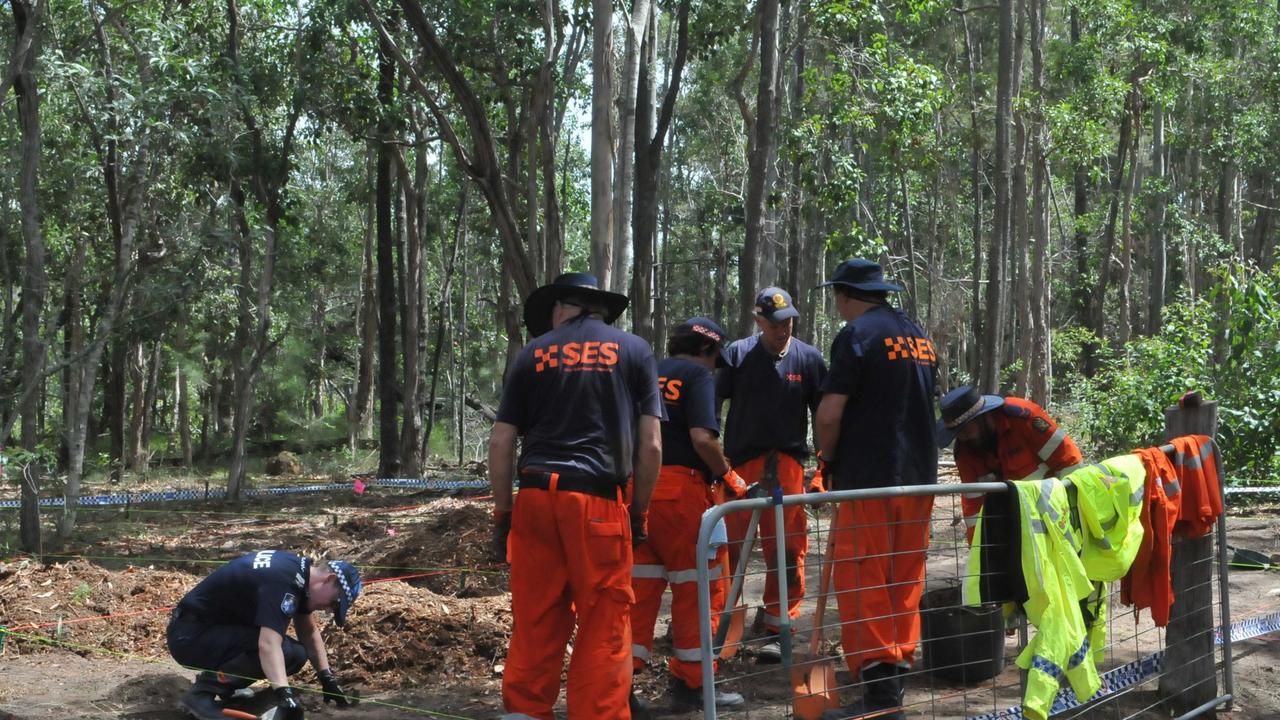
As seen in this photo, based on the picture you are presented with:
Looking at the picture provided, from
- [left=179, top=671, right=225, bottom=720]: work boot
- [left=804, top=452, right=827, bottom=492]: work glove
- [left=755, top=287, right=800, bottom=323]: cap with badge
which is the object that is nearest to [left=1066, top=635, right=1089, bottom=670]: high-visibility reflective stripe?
[left=804, top=452, right=827, bottom=492]: work glove

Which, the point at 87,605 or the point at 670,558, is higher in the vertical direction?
the point at 670,558

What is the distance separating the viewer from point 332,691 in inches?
227

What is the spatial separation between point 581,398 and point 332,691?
7.62 ft

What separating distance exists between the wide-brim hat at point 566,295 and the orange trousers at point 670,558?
0.97 m

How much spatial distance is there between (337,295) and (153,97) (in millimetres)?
29081

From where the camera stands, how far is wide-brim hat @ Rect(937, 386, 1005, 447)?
5.44 meters

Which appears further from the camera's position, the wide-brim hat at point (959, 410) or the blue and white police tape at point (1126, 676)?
the wide-brim hat at point (959, 410)

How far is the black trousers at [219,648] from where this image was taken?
5.56m

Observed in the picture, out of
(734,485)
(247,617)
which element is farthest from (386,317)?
(734,485)

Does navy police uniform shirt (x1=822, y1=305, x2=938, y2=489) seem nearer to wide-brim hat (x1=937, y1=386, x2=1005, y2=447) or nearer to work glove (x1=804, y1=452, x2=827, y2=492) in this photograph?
work glove (x1=804, y1=452, x2=827, y2=492)

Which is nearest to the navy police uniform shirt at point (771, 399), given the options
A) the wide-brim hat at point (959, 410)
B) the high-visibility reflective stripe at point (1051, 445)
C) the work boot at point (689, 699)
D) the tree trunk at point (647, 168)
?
the wide-brim hat at point (959, 410)

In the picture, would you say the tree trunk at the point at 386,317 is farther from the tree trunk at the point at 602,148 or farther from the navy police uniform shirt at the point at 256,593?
the navy police uniform shirt at the point at 256,593

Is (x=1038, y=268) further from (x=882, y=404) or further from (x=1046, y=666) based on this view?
(x=1046, y=666)

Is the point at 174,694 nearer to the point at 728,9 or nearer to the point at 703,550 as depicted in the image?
the point at 703,550
